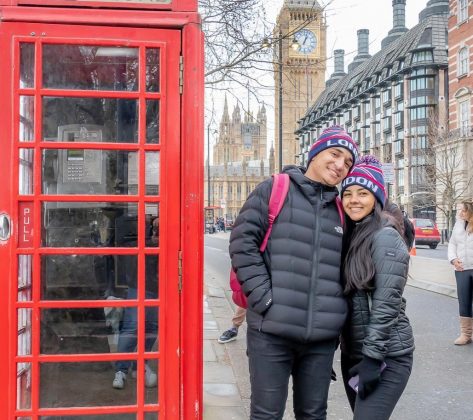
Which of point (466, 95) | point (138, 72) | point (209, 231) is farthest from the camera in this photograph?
point (209, 231)

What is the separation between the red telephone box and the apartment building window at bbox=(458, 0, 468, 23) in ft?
121

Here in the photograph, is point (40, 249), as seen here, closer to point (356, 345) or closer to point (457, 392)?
point (356, 345)

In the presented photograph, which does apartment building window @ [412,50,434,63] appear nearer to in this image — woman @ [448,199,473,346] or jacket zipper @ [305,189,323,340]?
woman @ [448,199,473,346]

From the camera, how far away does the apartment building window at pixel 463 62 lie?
35.1m

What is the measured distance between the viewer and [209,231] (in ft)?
214

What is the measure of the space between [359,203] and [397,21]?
256ft

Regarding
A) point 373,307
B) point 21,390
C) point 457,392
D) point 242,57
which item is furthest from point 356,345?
point 242,57

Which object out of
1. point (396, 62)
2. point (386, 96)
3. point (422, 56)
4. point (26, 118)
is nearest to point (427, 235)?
point (26, 118)

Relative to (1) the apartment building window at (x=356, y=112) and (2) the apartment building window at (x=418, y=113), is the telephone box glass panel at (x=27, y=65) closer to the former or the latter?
(2) the apartment building window at (x=418, y=113)

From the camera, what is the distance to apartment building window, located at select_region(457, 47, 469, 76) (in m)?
35.1

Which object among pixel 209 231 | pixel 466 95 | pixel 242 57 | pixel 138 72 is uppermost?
pixel 466 95

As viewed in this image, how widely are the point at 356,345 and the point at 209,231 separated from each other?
62.4 meters

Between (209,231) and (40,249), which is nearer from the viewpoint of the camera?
(40,249)

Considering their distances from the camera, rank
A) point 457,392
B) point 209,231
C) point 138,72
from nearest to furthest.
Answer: point 138,72
point 457,392
point 209,231
